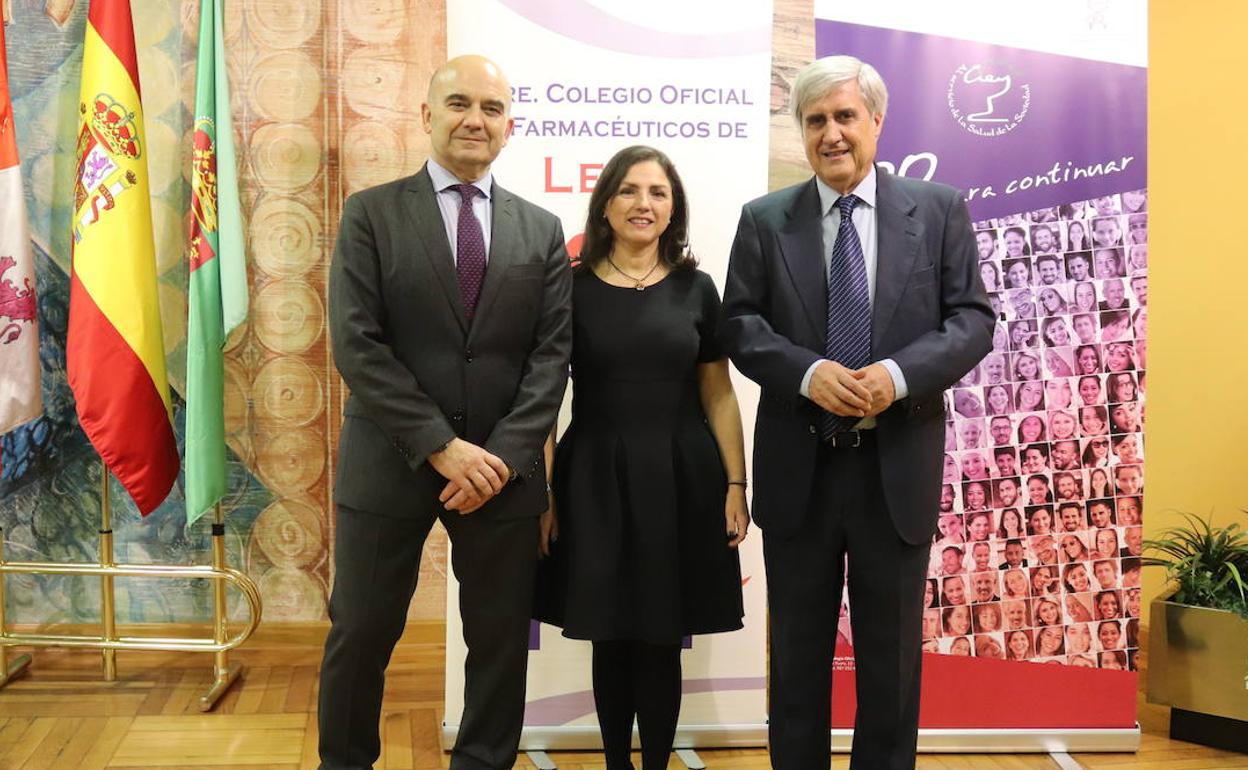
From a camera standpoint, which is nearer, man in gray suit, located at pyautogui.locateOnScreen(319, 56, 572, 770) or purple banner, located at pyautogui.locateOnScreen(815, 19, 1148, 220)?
man in gray suit, located at pyautogui.locateOnScreen(319, 56, 572, 770)

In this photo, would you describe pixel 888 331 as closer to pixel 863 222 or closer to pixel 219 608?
pixel 863 222

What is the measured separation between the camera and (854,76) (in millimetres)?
2229

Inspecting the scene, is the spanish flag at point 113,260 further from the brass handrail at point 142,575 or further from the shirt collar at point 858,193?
the shirt collar at point 858,193

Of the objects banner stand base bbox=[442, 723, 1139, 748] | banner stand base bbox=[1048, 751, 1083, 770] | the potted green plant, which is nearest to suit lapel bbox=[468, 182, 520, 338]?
banner stand base bbox=[442, 723, 1139, 748]

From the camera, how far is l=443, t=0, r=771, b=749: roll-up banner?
116 inches

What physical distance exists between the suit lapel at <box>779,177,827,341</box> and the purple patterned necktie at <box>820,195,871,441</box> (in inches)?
0.7

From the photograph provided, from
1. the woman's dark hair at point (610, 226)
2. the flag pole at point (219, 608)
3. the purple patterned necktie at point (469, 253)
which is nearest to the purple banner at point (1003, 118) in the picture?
the woman's dark hair at point (610, 226)

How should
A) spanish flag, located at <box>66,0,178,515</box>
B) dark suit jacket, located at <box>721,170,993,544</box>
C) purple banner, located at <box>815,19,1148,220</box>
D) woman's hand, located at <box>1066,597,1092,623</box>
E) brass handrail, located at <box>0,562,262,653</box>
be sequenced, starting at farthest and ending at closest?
brass handrail, located at <box>0,562,262,653</box> → spanish flag, located at <box>66,0,178,515</box> → woman's hand, located at <box>1066,597,1092,623</box> → purple banner, located at <box>815,19,1148,220</box> → dark suit jacket, located at <box>721,170,993,544</box>

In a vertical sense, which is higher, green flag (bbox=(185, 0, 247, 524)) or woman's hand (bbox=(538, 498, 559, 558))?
green flag (bbox=(185, 0, 247, 524))

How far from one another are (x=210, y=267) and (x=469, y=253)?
1268mm

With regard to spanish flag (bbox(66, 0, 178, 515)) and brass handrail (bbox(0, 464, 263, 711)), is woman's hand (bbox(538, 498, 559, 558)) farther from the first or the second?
spanish flag (bbox(66, 0, 178, 515))

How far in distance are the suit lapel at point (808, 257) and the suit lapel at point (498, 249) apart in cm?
56

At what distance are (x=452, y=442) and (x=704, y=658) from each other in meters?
1.19

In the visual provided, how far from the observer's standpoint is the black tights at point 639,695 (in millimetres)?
2570
